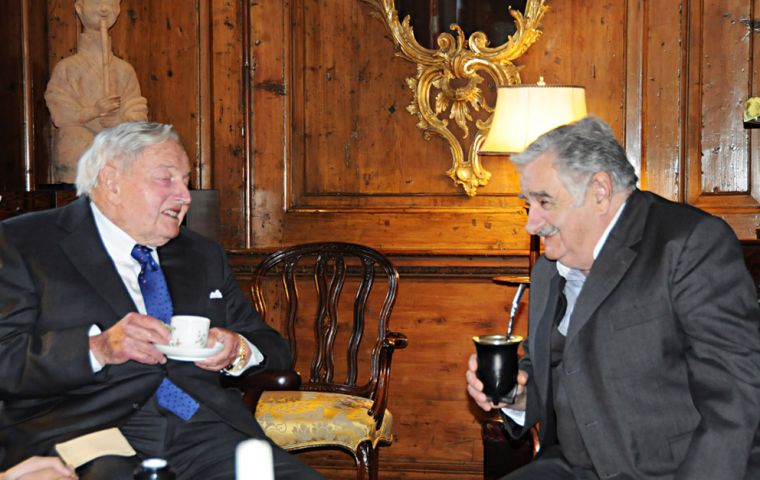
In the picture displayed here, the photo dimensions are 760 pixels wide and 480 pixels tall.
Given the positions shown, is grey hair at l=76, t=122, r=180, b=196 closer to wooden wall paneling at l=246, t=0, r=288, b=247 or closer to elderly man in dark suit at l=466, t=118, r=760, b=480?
elderly man in dark suit at l=466, t=118, r=760, b=480

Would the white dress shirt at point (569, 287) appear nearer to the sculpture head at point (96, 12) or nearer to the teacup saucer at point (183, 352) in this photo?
the teacup saucer at point (183, 352)

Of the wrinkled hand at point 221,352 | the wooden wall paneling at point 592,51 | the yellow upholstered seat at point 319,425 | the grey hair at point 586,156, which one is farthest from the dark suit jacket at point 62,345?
the wooden wall paneling at point 592,51

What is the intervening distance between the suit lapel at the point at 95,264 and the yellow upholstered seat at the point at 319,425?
0.95 m

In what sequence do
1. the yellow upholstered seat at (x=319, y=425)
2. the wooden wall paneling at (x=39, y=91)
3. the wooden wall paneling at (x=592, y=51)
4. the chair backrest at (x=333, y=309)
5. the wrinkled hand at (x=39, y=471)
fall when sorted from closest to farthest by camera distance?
the wrinkled hand at (x=39, y=471)
the yellow upholstered seat at (x=319, y=425)
the chair backrest at (x=333, y=309)
the wooden wall paneling at (x=592, y=51)
the wooden wall paneling at (x=39, y=91)

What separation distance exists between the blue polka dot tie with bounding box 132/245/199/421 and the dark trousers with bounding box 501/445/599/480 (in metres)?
0.86

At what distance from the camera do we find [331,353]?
3.66 metres

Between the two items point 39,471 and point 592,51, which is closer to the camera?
point 39,471

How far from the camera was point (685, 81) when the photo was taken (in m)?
4.22

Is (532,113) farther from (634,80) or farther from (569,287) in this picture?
(569,287)

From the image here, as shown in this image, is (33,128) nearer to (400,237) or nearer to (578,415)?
(400,237)

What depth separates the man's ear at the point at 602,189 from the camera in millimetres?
2160

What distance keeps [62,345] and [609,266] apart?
1.28m

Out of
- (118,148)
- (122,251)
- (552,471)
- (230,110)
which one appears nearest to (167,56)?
(230,110)

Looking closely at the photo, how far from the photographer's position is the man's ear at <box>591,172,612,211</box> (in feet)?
7.09
